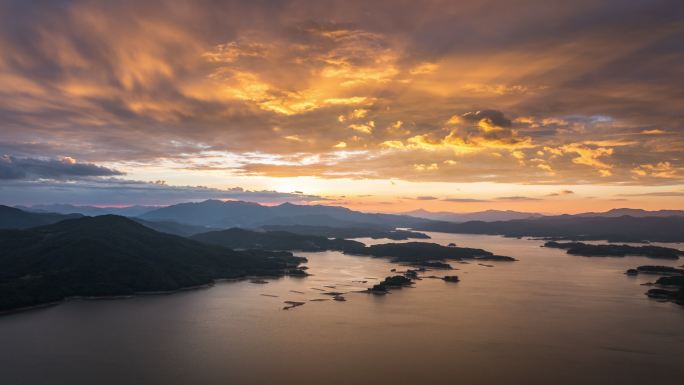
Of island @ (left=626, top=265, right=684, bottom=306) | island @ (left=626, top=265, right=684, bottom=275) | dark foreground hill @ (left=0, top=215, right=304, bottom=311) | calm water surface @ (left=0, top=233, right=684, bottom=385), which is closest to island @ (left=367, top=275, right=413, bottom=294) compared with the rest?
calm water surface @ (left=0, top=233, right=684, bottom=385)

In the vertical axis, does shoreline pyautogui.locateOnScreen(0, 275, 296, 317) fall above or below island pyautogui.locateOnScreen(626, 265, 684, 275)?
below

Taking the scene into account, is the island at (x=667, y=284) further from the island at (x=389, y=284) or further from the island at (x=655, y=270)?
the island at (x=389, y=284)

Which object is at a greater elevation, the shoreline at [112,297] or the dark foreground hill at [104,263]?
the dark foreground hill at [104,263]

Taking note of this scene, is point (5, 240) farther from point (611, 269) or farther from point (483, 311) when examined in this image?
point (611, 269)

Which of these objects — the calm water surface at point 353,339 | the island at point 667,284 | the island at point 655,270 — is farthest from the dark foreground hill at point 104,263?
the island at point 655,270

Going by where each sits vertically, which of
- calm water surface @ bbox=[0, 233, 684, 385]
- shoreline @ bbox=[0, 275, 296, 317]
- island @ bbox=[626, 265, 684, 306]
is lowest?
shoreline @ bbox=[0, 275, 296, 317]

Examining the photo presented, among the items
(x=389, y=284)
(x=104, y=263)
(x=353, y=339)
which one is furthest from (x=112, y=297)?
(x=389, y=284)

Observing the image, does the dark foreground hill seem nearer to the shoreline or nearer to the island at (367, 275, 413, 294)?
the shoreline
